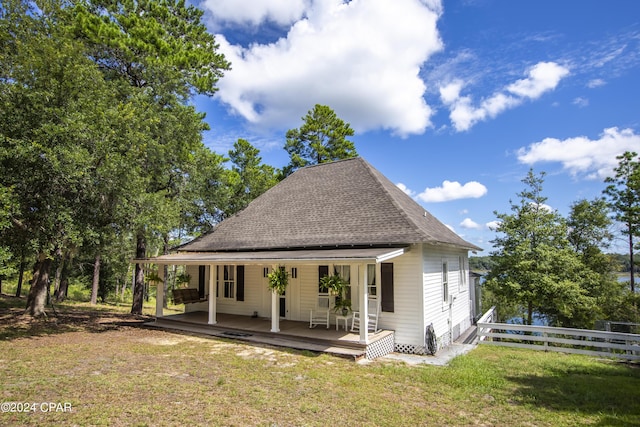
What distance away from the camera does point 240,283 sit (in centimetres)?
1427

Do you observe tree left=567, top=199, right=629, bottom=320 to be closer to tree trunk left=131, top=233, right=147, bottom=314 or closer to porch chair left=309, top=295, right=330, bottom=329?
porch chair left=309, top=295, right=330, bottom=329

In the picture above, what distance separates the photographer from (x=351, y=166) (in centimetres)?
1617

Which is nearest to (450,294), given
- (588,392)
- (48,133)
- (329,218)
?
(329,218)

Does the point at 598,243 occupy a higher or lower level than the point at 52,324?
higher

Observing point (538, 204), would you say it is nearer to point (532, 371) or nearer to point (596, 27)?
point (596, 27)

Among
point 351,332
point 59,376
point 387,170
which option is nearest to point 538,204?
point 387,170

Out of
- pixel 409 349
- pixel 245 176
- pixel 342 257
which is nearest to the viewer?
pixel 342 257

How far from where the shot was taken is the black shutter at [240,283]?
14211 mm

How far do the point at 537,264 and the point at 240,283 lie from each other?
553 inches

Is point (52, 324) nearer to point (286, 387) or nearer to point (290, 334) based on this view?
point (290, 334)

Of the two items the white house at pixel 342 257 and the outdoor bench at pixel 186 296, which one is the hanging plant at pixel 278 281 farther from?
the outdoor bench at pixel 186 296

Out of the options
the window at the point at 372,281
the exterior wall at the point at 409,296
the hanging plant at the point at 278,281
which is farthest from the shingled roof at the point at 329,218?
the hanging plant at the point at 278,281

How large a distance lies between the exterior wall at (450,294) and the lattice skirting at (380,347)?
1.17m

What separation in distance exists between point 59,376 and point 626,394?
11260mm
